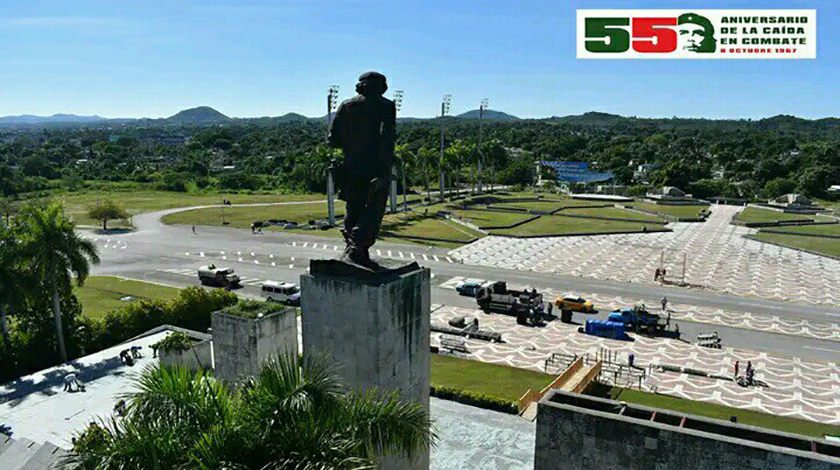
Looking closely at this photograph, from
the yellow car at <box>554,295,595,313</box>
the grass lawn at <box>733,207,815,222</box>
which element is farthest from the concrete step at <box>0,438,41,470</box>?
the grass lawn at <box>733,207,815,222</box>

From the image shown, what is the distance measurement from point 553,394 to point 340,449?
345 inches

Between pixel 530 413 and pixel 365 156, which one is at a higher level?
pixel 365 156

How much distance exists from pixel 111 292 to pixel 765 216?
7848 cm

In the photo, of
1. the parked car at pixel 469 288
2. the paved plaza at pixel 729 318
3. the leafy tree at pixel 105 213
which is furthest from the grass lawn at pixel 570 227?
the leafy tree at pixel 105 213

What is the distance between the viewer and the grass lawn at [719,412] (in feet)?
66.9

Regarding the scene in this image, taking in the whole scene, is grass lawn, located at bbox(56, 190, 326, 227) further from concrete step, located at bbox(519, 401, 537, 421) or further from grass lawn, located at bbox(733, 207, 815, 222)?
concrete step, located at bbox(519, 401, 537, 421)

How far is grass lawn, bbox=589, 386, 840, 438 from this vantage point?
803 inches

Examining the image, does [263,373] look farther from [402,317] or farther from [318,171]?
[318,171]

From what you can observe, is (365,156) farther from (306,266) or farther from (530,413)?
(306,266)

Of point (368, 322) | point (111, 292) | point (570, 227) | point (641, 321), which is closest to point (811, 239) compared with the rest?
point (570, 227)

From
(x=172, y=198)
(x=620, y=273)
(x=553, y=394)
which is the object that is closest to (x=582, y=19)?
(x=620, y=273)

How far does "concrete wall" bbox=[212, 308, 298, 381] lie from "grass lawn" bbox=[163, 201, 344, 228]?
1758 inches

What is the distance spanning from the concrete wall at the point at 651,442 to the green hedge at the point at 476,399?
6108 millimetres

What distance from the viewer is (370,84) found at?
13297 millimetres
